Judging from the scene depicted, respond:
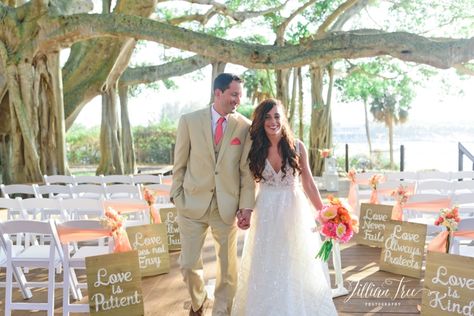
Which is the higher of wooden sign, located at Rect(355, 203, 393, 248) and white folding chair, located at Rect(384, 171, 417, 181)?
white folding chair, located at Rect(384, 171, 417, 181)

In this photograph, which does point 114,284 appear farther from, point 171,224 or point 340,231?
point 171,224

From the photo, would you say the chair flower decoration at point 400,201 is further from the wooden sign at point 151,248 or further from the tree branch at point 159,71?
the tree branch at point 159,71

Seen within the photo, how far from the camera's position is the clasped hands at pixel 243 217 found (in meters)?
3.32

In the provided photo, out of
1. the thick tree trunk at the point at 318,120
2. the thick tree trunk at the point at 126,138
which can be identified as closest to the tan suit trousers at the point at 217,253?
the thick tree trunk at the point at 318,120

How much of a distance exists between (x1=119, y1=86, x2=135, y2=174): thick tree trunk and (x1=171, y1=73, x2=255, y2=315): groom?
13007 mm

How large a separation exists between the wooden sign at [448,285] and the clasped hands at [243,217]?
131 centimetres

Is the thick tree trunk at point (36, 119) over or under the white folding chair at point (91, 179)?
over

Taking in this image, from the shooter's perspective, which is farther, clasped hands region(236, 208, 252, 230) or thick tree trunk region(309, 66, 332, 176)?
thick tree trunk region(309, 66, 332, 176)

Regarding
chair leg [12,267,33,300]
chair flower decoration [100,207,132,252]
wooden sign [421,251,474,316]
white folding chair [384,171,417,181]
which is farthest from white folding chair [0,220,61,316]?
A: white folding chair [384,171,417,181]

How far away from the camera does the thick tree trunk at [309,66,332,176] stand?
1503 cm

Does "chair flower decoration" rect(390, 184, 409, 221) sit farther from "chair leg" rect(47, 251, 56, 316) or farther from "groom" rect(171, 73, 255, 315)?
"chair leg" rect(47, 251, 56, 316)

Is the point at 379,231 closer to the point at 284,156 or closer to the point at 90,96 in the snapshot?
the point at 284,156

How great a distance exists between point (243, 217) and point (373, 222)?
296cm

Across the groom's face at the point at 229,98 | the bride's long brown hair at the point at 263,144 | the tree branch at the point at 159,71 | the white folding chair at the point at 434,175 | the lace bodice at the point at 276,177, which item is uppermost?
the tree branch at the point at 159,71
